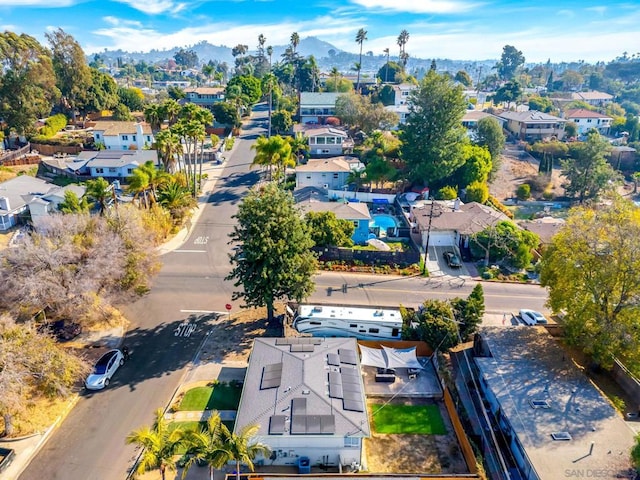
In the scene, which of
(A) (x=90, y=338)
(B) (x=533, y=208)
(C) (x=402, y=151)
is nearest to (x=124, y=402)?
(A) (x=90, y=338)

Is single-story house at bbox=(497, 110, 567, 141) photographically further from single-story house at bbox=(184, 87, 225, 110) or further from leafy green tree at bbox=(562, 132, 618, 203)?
single-story house at bbox=(184, 87, 225, 110)

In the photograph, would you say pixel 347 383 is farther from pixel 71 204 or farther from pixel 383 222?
pixel 71 204

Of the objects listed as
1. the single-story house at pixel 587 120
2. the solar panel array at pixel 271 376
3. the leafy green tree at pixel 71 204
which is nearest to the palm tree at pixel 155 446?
the solar panel array at pixel 271 376

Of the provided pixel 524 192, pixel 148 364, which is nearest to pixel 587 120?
pixel 524 192

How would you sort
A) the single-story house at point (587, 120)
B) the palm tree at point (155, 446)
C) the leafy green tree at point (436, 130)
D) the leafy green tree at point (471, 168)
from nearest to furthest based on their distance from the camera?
the palm tree at point (155, 446) → the leafy green tree at point (436, 130) → the leafy green tree at point (471, 168) → the single-story house at point (587, 120)

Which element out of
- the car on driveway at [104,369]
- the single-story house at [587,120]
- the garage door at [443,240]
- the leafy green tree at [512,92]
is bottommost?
the car on driveway at [104,369]

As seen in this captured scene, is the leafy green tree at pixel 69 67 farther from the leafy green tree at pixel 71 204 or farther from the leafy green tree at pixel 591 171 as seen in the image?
the leafy green tree at pixel 591 171

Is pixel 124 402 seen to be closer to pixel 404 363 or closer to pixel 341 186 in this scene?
pixel 404 363
